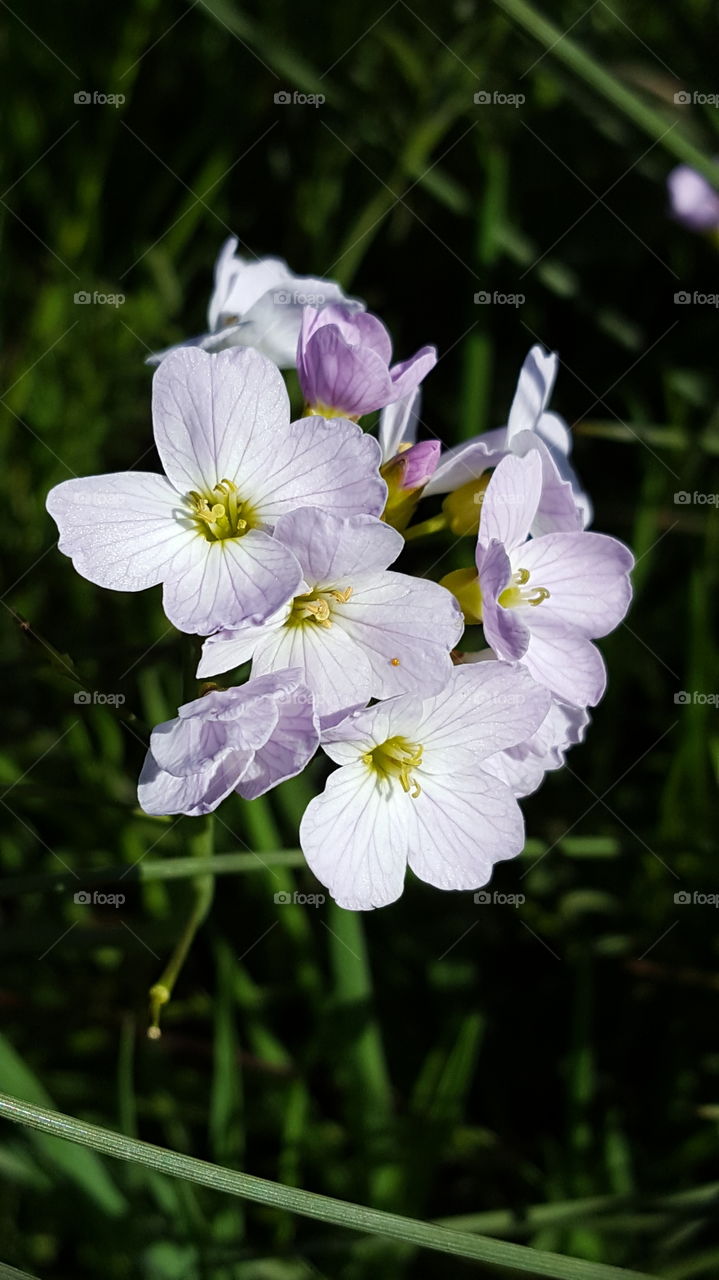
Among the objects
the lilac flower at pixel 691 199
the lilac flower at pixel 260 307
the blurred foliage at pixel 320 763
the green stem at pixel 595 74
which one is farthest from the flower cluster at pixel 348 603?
the lilac flower at pixel 691 199

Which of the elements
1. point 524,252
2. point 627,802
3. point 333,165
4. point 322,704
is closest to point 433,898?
point 627,802

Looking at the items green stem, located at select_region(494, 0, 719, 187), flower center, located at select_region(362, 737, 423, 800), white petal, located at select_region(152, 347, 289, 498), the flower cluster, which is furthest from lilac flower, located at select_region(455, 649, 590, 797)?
green stem, located at select_region(494, 0, 719, 187)

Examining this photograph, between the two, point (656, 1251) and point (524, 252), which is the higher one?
point (524, 252)

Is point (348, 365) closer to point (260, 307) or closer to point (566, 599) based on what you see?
point (260, 307)

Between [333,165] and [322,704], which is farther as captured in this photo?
[333,165]

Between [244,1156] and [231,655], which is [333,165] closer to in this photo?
[231,655]

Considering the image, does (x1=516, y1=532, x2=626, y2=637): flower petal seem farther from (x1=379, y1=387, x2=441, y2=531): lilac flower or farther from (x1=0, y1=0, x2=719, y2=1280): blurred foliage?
(x1=0, y1=0, x2=719, y2=1280): blurred foliage

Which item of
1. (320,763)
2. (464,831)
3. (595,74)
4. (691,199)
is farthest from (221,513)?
(691,199)
